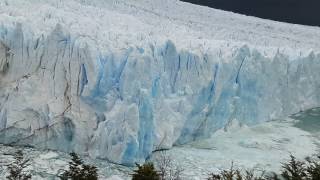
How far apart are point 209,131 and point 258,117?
6.68 feet

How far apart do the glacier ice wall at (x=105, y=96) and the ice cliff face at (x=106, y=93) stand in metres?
0.02

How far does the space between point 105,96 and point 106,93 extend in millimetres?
105

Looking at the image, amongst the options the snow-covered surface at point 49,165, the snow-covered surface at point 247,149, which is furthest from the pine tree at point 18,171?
the snow-covered surface at point 247,149

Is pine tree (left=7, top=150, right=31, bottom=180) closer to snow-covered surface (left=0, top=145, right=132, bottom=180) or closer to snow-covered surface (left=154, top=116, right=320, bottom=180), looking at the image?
snow-covered surface (left=0, top=145, right=132, bottom=180)

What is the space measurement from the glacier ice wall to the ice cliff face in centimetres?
2

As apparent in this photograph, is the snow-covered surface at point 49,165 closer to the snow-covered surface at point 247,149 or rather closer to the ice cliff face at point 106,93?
the ice cliff face at point 106,93

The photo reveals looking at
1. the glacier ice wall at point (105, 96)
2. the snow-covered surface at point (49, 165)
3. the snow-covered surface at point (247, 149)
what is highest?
the glacier ice wall at point (105, 96)

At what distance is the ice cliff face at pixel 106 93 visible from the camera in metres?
11.5

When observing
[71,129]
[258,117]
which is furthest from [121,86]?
[258,117]

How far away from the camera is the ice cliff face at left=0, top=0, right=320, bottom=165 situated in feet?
37.6

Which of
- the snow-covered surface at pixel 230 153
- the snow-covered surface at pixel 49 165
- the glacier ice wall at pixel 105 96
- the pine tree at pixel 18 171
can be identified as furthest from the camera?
the glacier ice wall at pixel 105 96

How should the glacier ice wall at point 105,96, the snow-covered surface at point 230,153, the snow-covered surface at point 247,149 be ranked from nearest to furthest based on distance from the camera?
the snow-covered surface at point 230,153 → the glacier ice wall at point 105,96 → the snow-covered surface at point 247,149

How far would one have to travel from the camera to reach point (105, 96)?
12.0 meters

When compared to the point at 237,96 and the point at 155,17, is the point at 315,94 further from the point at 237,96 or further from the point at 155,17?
the point at 155,17
